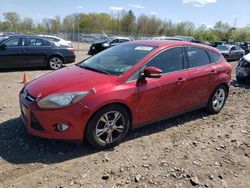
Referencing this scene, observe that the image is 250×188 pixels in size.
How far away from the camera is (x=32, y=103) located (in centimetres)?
395

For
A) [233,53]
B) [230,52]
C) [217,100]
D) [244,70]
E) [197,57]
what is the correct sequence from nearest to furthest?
[197,57]
[217,100]
[244,70]
[230,52]
[233,53]

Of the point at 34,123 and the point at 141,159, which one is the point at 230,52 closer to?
the point at 141,159

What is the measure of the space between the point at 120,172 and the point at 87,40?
133 feet

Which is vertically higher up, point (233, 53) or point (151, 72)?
point (151, 72)

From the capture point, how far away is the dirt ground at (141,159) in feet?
11.5

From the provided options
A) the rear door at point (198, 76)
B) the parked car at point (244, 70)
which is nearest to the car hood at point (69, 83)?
the rear door at point (198, 76)

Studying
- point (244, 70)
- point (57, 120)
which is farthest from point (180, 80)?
point (244, 70)

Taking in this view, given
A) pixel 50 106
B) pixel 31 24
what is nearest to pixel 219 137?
pixel 50 106

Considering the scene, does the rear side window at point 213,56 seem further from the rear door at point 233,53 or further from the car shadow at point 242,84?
the rear door at point 233,53

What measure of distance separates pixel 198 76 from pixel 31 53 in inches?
318

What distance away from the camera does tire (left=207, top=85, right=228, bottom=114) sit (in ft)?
19.6

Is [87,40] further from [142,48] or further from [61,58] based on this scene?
[142,48]

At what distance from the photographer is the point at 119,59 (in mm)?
4871

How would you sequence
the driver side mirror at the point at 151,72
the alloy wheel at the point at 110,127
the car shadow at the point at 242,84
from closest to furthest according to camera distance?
the alloy wheel at the point at 110,127 → the driver side mirror at the point at 151,72 → the car shadow at the point at 242,84
